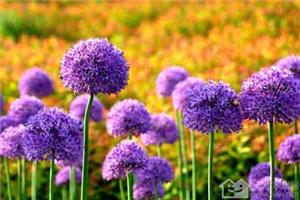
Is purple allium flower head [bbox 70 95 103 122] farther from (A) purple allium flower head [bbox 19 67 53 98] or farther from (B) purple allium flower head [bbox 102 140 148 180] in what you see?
(B) purple allium flower head [bbox 102 140 148 180]

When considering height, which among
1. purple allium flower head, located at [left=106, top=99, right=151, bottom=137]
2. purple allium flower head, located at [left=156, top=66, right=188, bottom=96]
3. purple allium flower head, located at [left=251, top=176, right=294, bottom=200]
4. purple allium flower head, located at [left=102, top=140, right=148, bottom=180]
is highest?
purple allium flower head, located at [left=156, top=66, right=188, bottom=96]

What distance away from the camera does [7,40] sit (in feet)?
38.2

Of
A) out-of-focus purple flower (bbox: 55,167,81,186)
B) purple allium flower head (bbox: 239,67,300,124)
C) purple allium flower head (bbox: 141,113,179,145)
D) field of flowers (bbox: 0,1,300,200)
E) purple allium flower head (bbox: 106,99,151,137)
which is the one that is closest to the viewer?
purple allium flower head (bbox: 239,67,300,124)

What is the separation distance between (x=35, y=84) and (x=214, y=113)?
110 inches

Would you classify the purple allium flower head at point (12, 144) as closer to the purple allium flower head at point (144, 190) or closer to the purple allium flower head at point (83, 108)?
the purple allium flower head at point (144, 190)

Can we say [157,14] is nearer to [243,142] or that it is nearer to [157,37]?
[157,37]

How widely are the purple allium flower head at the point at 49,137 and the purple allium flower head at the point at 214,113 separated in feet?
1.89

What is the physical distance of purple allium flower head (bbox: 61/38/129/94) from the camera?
3139 millimetres

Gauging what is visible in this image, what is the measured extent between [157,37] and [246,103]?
26.1ft

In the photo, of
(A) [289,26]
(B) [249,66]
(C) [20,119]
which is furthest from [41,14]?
(C) [20,119]

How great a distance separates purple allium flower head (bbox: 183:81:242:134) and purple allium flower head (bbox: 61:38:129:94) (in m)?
0.34

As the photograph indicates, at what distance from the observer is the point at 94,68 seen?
124 inches

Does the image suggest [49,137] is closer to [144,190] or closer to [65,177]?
[144,190]

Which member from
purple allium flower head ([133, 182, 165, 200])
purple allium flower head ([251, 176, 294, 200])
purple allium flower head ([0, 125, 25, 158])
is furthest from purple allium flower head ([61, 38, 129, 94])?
purple allium flower head ([133, 182, 165, 200])
